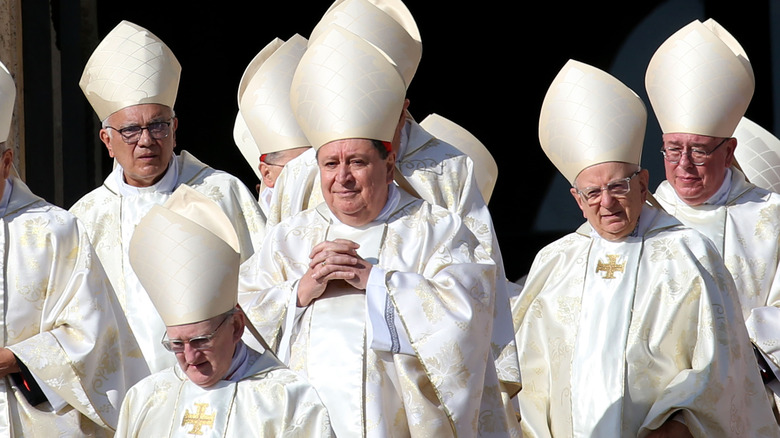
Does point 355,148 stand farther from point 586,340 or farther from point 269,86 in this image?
point 269,86

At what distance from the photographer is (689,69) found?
7805mm

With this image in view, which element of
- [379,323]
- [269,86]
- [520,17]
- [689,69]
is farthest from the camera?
[520,17]

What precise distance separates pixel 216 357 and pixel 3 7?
480cm

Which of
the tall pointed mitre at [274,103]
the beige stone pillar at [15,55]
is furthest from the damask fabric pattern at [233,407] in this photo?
the beige stone pillar at [15,55]

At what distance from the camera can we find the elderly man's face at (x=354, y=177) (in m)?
5.89

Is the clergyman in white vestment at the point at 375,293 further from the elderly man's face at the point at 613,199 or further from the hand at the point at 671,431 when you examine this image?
the elderly man's face at the point at 613,199

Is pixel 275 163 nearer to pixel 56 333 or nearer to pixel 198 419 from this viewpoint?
pixel 56 333

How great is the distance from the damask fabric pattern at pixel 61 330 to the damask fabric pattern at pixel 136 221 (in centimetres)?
77

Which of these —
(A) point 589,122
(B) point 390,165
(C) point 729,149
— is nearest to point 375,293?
(B) point 390,165

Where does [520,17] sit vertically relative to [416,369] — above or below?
above

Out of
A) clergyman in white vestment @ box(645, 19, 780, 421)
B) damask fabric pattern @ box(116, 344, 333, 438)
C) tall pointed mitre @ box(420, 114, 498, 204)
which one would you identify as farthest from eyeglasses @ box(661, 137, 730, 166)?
damask fabric pattern @ box(116, 344, 333, 438)

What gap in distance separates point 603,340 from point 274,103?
2382mm

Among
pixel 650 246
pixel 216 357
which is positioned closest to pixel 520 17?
pixel 650 246

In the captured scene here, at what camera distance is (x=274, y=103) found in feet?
27.4
